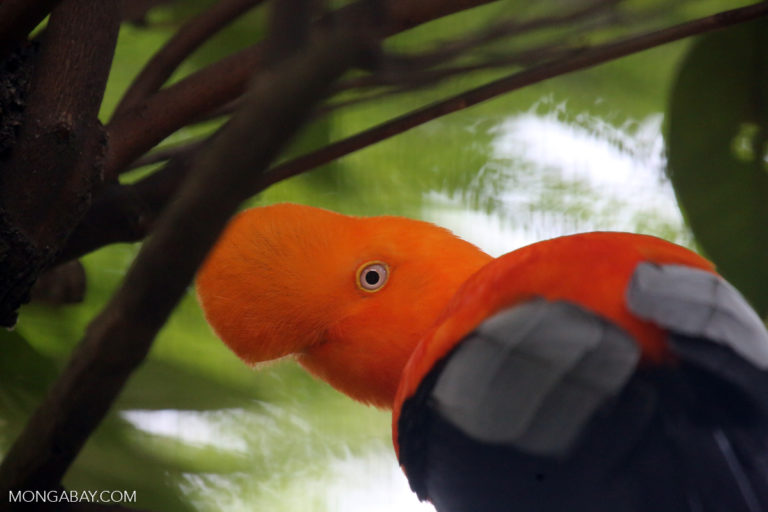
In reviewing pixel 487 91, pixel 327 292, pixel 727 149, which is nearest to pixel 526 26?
pixel 487 91

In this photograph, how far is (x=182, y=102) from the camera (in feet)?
1.47

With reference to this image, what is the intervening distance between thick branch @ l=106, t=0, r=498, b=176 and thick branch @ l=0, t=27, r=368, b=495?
0.65ft

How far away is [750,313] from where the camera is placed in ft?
1.30

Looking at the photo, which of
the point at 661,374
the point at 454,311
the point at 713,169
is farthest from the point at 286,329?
the point at 713,169

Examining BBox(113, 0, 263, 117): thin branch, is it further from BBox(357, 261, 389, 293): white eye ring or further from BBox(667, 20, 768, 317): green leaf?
BBox(667, 20, 768, 317): green leaf

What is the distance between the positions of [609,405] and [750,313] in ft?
0.35

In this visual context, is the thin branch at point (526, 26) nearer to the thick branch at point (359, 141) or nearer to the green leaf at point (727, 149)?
the thick branch at point (359, 141)

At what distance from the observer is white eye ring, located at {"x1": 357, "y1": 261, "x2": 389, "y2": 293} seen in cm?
47

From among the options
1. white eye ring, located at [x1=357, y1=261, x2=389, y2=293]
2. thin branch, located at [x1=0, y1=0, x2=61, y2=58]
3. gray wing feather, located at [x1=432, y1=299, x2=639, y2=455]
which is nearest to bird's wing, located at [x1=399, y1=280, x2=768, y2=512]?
gray wing feather, located at [x1=432, y1=299, x2=639, y2=455]

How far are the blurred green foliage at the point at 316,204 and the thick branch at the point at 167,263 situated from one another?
1.11ft

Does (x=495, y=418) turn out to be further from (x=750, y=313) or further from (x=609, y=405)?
(x=750, y=313)

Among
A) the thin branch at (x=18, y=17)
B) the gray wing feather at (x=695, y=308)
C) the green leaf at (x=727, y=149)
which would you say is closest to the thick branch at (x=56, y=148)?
the thin branch at (x=18, y=17)

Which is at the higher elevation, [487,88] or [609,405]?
[487,88]

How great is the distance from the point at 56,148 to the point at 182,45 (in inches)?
7.5
